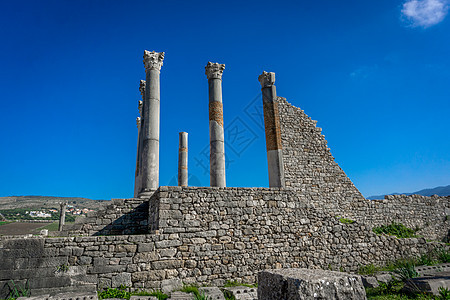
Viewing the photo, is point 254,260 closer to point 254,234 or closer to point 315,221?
point 254,234

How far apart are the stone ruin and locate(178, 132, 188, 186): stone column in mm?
7138

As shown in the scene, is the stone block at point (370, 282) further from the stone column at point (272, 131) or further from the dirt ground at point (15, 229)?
the dirt ground at point (15, 229)

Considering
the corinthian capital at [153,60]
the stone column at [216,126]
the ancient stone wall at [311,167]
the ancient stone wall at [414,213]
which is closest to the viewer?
the stone column at [216,126]

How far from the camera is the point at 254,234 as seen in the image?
9.68m

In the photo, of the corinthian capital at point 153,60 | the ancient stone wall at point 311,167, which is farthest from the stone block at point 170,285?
the ancient stone wall at point 311,167

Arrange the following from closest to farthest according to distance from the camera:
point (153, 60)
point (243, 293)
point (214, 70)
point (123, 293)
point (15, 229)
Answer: point (243, 293) → point (123, 293) → point (153, 60) → point (214, 70) → point (15, 229)

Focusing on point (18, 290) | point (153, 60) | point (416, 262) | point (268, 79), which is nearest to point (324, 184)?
point (416, 262)

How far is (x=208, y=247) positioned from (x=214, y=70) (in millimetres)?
9728

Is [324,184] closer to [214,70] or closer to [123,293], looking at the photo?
[214,70]

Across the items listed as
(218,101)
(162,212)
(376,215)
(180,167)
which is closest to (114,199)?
(162,212)

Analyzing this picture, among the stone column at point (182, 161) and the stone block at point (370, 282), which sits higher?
the stone column at point (182, 161)

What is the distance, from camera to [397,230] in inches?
668

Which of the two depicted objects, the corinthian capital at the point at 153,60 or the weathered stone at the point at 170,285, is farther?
A: the corinthian capital at the point at 153,60

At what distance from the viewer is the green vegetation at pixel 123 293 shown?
7218mm
